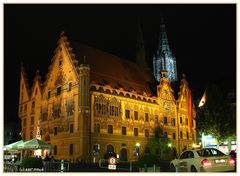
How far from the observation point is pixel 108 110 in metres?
48.5

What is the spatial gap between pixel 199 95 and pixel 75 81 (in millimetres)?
40797

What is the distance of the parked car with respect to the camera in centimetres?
1731

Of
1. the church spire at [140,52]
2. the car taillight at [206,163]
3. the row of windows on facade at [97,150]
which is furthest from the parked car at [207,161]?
the church spire at [140,52]

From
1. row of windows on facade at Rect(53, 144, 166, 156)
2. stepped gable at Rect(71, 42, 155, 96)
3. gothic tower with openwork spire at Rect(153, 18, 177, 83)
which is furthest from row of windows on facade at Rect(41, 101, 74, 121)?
gothic tower with openwork spire at Rect(153, 18, 177, 83)

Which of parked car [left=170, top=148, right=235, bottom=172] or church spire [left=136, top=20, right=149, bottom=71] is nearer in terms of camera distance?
parked car [left=170, top=148, right=235, bottom=172]

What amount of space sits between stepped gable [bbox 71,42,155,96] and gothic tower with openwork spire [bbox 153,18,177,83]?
82.4ft

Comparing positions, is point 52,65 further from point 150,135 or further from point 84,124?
point 150,135

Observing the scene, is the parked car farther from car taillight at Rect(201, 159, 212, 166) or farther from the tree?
the tree

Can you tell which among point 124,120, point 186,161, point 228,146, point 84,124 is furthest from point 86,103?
point 186,161

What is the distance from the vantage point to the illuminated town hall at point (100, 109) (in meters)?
46.2

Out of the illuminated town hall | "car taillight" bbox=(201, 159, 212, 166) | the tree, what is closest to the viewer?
"car taillight" bbox=(201, 159, 212, 166)

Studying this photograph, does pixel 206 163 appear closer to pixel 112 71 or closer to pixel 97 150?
pixel 97 150

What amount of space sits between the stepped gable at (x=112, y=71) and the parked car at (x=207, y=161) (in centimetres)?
3081

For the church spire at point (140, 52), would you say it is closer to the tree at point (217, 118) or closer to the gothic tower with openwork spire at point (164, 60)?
the gothic tower with openwork spire at point (164, 60)
